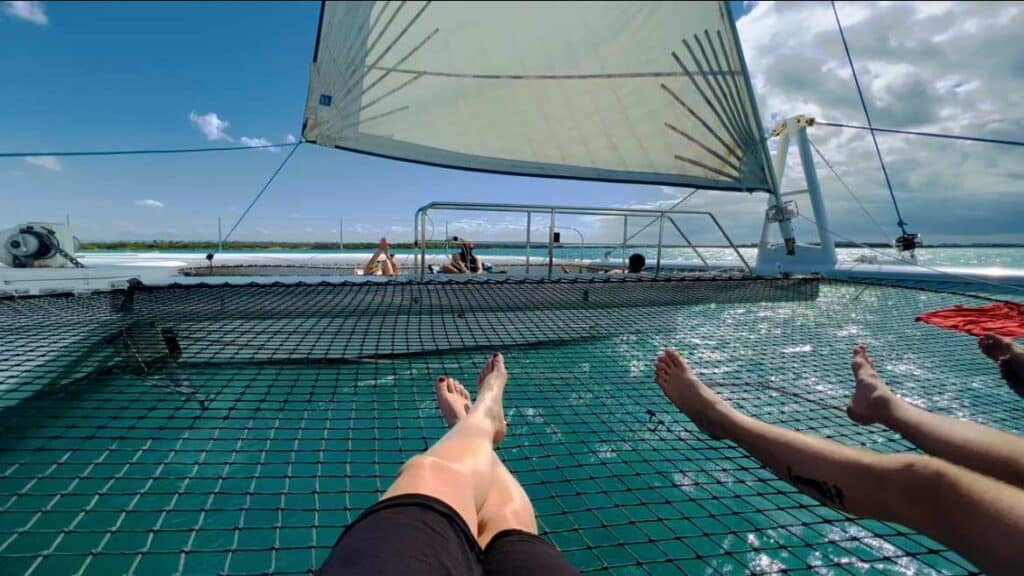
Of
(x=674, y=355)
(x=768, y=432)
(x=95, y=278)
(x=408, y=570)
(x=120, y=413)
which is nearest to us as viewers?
(x=408, y=570)

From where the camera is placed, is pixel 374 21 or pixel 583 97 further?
pixel 583 97

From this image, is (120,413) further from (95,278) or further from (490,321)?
(95,278)

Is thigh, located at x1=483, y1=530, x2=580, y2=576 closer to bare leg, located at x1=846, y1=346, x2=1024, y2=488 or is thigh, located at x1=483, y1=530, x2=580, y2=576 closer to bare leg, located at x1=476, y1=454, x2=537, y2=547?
bare leg, located at x1=476, y1=454, x2=537, y2=547

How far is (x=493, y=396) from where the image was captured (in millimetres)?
1727

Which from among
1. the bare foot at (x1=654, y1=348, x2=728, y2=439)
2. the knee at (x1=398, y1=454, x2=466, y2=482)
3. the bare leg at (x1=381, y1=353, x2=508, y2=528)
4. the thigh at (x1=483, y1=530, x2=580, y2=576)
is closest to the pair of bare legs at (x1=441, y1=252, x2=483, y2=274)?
the bare foot at (x1=654, y1=348, x2=728, y2=439)

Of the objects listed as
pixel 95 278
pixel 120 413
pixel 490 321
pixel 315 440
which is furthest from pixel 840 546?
pixel 95 278

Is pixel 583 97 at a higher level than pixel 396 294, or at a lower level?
higher

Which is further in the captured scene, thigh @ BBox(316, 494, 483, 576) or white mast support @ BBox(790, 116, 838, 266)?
white mast support @ BBox(790, 116, 838, 266)

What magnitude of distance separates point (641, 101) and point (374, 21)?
2.73m

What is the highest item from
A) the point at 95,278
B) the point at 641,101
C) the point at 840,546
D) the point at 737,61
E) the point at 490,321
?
the point at 737,61

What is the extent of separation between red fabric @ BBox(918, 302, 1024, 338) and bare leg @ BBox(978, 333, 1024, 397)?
7.00 ft

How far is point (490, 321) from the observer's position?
4.11 metres

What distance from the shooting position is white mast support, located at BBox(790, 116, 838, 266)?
5.91m

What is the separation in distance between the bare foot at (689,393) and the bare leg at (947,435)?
0.43 meters
